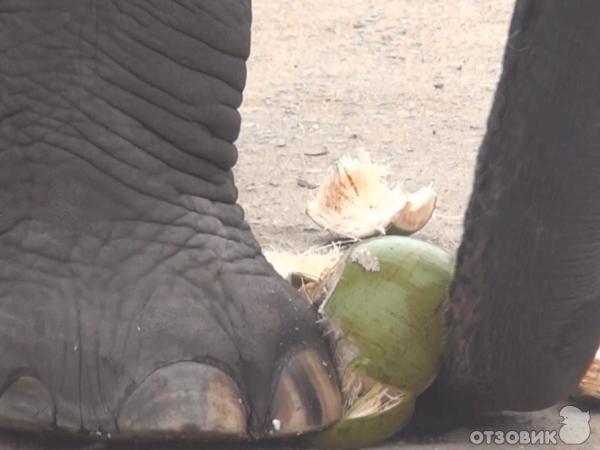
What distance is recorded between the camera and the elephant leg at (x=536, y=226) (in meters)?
1.50

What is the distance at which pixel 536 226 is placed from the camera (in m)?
1.57

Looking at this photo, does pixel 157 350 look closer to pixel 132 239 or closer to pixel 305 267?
pixel 132 239

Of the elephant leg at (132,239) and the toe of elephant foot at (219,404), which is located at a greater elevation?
the elephant leg at (132,239)

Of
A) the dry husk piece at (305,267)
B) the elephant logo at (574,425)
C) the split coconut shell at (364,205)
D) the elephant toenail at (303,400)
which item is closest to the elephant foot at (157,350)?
the elephant toenail at (303,400)

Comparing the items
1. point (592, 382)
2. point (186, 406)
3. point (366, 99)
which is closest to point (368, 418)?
point (186, 406)

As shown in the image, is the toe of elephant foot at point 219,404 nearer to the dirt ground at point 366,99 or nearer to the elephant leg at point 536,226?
the elephant leg at point 536,226

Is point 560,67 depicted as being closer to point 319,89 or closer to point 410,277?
point 410,277

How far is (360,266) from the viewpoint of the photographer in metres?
1.85

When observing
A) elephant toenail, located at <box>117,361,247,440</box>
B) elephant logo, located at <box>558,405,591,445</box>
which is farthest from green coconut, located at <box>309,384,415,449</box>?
elephant logo, located at <box>558,405,591,445</box>

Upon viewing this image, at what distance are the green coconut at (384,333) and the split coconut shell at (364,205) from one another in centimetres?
60

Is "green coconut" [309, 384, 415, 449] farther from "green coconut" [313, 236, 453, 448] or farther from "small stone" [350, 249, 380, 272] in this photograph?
"small stone" [350, 249, 380, 272]

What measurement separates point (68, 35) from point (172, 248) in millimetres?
278

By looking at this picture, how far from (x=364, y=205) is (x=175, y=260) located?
77 cm

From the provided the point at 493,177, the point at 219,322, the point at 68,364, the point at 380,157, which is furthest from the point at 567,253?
the point at 380,157
